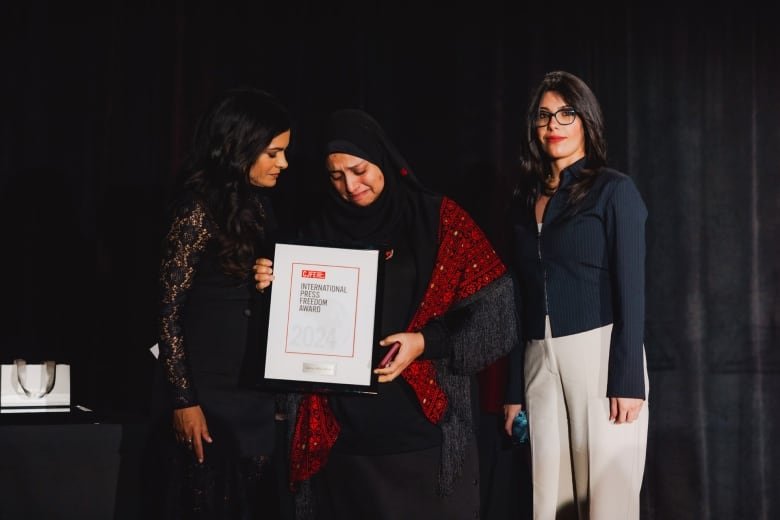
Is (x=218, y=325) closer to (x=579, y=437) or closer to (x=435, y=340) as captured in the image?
(x=435, y=340)

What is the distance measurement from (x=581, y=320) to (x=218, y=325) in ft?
3.05

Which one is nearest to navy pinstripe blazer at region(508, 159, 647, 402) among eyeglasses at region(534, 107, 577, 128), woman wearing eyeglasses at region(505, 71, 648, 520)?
woman wearing eyeglasses at region(505, 71, 648, 520)

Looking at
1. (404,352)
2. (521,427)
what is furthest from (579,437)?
(404,352)

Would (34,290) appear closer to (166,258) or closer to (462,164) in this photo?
(166,258)

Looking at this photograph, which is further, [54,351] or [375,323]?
[54,351]

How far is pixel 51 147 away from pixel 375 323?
5.63 feet

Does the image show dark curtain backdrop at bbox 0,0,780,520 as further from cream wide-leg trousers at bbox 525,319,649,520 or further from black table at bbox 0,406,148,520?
cream wide-leg trousers at bbox 525,319,649,520

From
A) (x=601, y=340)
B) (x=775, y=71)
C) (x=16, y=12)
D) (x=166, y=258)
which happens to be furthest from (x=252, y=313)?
(x=775, y=71)

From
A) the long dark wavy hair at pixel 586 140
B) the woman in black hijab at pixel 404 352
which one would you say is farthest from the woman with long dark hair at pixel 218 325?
the long dark wavy hair at pixel 586 140

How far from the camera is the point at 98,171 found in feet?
10.5

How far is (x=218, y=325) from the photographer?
219cm

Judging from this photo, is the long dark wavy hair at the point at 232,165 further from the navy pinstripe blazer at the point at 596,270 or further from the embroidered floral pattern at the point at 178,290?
the navy pinstripe blazer at the point at 596,270

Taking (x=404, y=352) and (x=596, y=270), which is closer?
(x=404, y=352)

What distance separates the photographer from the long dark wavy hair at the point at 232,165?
7.10 ft
